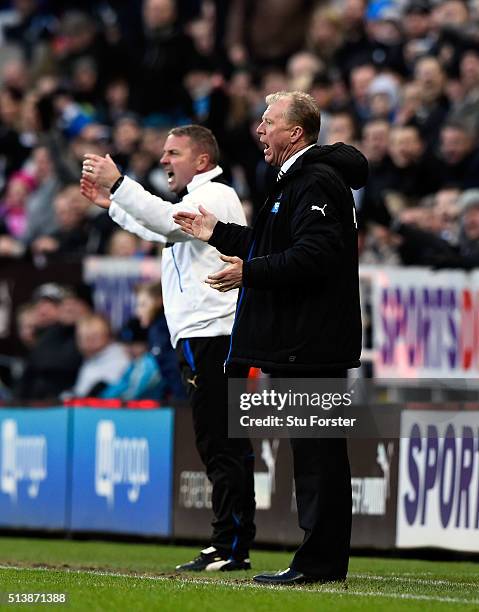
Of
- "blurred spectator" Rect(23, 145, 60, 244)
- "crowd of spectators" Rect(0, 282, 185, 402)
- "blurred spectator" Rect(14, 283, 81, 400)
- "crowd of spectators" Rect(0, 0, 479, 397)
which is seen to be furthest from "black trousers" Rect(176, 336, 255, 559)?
"blurred spectator" Rect(23, 145, 60, 244)

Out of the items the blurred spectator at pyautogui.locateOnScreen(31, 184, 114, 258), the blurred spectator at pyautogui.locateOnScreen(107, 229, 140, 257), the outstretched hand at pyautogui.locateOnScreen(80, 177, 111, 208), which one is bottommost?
the outstretched hand at pyautogui.locateOnScreen(80, 177, 111, 208)

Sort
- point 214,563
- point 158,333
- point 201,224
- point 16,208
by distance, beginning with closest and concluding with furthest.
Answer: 1. point 201,224
2. point 214,563
3. point 158,333
4. point 16,208

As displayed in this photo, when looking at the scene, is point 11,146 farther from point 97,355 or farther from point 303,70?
point 97,355

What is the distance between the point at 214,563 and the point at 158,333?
3689mm

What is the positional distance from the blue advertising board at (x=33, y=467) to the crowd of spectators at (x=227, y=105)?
102cm

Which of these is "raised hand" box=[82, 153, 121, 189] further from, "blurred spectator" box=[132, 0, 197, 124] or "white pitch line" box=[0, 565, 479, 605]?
"blurred spectator" box=[132, 0, 197, 124]

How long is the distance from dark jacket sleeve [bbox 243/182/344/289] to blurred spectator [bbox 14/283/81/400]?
7.60 metres

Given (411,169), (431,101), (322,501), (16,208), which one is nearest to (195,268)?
(322,501)

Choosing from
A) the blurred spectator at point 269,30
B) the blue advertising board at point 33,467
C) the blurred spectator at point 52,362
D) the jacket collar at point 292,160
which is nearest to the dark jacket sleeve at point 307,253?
the jacket collar at point 292,160

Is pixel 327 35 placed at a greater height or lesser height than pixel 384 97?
greater

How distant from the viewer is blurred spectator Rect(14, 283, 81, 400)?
15.8 metres

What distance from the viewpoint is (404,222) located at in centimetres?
1451

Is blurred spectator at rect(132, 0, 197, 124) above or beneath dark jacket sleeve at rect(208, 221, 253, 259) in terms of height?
above

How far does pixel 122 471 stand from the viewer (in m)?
13.8
